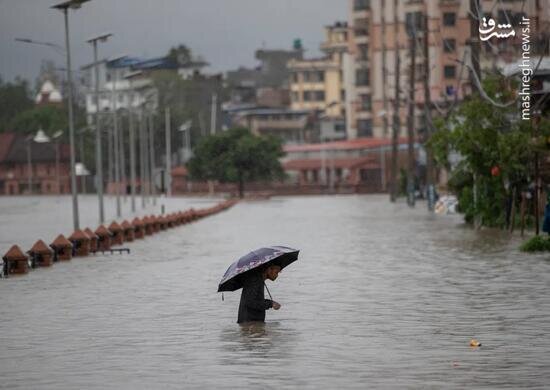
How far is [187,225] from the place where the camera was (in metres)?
68.2

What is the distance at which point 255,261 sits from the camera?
2117 centimetres

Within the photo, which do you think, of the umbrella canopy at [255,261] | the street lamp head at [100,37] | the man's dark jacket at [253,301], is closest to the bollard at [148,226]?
the street lamp head at [100,37]

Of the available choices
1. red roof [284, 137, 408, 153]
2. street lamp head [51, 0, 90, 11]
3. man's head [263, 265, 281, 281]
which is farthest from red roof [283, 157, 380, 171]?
man's head [263, 265, 281, 281]

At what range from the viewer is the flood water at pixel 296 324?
16469 millimetres

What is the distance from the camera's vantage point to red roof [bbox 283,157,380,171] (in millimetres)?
167875

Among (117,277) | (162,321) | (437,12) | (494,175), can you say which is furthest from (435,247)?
(437,12)

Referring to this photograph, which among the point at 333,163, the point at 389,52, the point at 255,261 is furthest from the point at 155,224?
the point at 389,52

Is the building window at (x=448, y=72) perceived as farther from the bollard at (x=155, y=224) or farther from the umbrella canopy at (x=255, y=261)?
the umbrella canopy at (x=255, y=261)

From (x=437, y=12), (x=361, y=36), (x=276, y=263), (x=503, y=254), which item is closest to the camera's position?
(x=276, y=263)

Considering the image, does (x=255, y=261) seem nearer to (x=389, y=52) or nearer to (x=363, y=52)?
(x=389, y=52)

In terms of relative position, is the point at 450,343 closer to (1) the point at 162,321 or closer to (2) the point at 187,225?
(1) the point at 162,321

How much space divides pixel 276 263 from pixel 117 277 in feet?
39.6

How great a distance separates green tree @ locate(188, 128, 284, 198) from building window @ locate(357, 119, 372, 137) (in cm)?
3112

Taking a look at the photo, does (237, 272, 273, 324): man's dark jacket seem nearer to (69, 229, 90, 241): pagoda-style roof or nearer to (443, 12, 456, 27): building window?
(69, 229, 90, 241): pagoda-style roof
